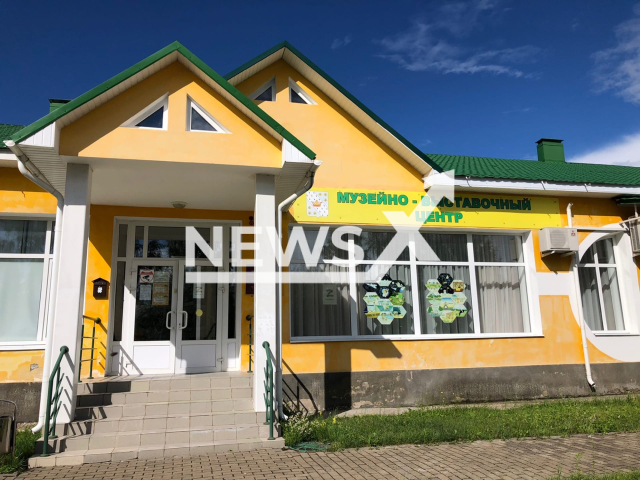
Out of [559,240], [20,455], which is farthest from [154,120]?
[559,240]

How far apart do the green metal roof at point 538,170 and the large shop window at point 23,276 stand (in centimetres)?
752

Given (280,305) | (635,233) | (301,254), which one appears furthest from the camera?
(635,233)

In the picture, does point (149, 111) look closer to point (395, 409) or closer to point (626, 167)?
point (395, 409)

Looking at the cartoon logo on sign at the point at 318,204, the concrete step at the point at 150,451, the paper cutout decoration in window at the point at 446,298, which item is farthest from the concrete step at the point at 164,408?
the paper cutout decoration in window at the point at 446,298

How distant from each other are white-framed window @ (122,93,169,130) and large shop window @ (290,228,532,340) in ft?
11.5

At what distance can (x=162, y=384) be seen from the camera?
7.20 metres

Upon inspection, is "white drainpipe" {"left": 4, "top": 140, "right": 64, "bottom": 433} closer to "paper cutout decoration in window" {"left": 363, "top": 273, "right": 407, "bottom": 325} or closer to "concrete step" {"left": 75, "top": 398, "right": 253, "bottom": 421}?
"concrete step" {"left": 75, "top": 398, "right": 253, "bottom": 421}

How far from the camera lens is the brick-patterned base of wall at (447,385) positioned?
28.0 feet

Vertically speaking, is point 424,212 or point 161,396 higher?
point 424,212

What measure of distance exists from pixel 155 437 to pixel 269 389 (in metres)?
1.46

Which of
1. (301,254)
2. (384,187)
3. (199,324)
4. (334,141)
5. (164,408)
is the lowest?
(164,408)

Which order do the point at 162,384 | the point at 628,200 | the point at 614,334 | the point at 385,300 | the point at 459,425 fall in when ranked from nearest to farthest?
the point at 459,425 → the point at 162,384 → the point at 385,300 → the point at 614,334 → the point at 628,200

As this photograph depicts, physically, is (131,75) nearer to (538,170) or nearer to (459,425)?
(459,425)

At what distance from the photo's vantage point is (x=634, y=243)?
34.3 ft
